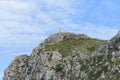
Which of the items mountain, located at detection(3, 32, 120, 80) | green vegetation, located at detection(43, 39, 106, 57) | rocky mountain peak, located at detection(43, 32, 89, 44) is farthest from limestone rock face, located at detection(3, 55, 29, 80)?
green vegetation, located at detection(43, 39, 106, 57)

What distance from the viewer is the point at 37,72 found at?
445ft

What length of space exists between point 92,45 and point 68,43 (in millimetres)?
8544

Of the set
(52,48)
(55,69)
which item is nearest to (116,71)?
(55,69)

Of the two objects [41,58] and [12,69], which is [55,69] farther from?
[12,69]

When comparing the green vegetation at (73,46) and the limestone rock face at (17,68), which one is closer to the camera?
the green vegetation at (73,46)

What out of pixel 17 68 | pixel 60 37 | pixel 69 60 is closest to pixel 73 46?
pixel 69 60

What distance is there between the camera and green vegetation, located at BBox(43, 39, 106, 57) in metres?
133

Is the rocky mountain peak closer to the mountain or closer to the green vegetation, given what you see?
the mountain

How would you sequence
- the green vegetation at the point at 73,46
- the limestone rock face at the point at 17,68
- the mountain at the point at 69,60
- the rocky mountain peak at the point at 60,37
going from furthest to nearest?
the limestone rock face at the point at 17,68, the rocky mountain peak at the point at 60,37, the green vegetation at the point at 73,46, the mountain at the point at 69,60

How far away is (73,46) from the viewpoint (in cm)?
13688

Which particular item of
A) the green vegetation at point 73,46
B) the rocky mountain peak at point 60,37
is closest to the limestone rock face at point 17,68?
the rocky mountain peak at point 60,37

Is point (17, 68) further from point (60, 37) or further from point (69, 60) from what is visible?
point (69, 60)

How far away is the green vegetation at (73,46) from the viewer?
13300 cm

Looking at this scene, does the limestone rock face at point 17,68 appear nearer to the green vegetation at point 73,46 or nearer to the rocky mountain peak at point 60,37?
the rocky mountain peak at point 60,37
